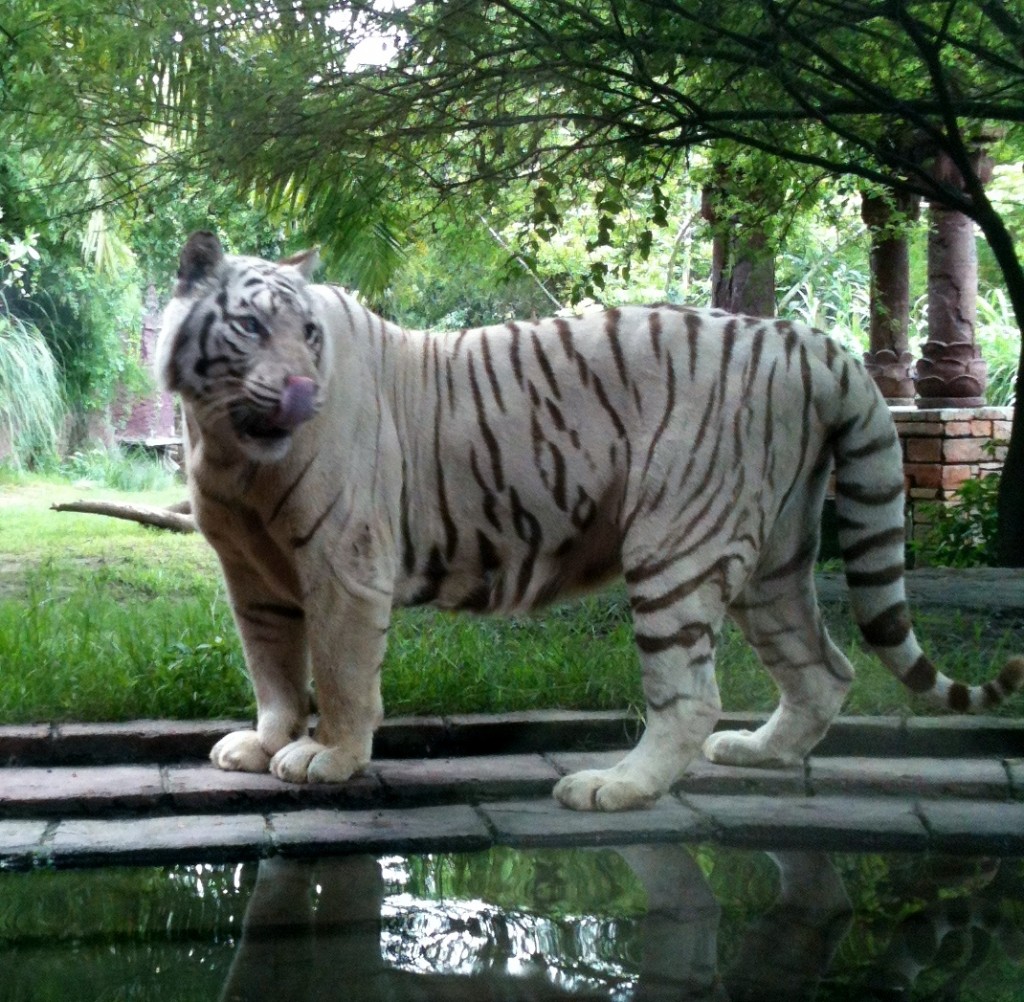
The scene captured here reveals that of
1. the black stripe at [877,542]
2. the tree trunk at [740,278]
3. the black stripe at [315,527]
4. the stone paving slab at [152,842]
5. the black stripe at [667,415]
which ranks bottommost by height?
the stone paving slab at [152,842]

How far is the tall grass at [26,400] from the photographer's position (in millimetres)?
10961

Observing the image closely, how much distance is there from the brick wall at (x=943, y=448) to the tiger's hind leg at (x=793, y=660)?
5966mm

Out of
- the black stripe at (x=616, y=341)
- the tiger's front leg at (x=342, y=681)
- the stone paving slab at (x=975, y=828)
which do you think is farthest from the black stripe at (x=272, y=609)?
the stone paving slab at (x=975, y=828)

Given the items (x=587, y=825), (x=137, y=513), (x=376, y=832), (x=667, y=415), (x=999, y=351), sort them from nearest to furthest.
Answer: (x=376, y=832) → (x=587, y=825) → (x=667, y=415) → (x=137, y=513) → (x=999, y=351)

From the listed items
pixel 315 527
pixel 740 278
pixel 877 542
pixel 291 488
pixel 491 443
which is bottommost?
pixel 877 542

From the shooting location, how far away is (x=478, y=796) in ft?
12.4

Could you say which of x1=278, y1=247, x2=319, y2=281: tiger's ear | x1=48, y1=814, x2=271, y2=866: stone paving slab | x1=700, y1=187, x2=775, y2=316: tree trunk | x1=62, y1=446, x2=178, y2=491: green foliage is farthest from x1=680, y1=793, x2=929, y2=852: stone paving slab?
x1=62, y1=446, x2=178, y2=491: green foliage

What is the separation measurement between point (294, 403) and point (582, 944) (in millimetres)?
1536

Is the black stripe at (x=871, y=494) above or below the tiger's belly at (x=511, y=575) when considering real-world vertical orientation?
above

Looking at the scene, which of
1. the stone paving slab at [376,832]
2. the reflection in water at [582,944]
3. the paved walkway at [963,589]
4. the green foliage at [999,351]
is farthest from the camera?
the green foliage at [999,351]

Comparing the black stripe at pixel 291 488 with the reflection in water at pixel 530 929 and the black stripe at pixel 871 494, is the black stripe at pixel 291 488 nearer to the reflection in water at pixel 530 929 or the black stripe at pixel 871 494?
the reflection in water at pixel 530 929

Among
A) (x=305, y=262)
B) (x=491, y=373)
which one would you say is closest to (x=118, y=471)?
(x=305, y=262)

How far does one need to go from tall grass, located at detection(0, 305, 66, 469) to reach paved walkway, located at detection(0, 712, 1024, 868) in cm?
766

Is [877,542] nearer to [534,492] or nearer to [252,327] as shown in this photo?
[534,492]
